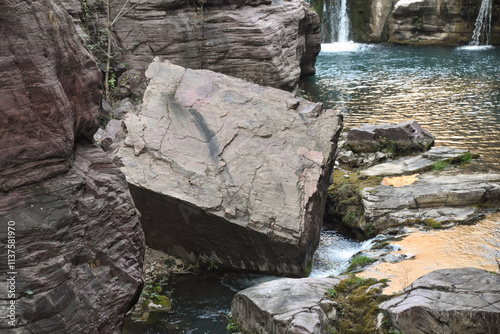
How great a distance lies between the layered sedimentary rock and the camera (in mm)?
14047

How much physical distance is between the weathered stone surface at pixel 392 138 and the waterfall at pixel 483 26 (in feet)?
53.6

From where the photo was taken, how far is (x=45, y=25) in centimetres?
404

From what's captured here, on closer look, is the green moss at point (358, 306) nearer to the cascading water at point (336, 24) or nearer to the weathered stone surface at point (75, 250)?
the weathered stone surface at point (75, 250)

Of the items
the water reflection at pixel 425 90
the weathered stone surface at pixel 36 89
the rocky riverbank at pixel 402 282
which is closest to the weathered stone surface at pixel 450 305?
the rocky riverbank at pixel 402 282

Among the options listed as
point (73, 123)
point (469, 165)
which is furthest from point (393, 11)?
point (73, 123)

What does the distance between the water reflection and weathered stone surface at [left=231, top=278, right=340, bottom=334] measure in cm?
616

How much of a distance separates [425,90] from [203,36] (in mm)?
8058

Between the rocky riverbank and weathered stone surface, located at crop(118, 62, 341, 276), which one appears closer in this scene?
the rocky riverbank

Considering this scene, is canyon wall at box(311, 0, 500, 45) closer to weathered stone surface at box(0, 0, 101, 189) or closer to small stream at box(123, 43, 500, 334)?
small stream at box(123, 43, 500, 334)

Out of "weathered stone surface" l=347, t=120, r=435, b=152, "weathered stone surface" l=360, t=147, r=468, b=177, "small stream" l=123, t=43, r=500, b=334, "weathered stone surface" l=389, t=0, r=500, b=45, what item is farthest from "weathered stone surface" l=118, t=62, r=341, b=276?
"weathered stone surface" l=389, t=0, r=500, b=45

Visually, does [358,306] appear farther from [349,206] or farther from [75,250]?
[349,206]

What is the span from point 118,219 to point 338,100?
13.0m

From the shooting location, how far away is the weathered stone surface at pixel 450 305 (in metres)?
4.39

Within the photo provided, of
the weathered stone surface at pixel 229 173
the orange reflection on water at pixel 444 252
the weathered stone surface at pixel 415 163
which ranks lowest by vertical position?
the orange reflection on water at pixel 444 252
